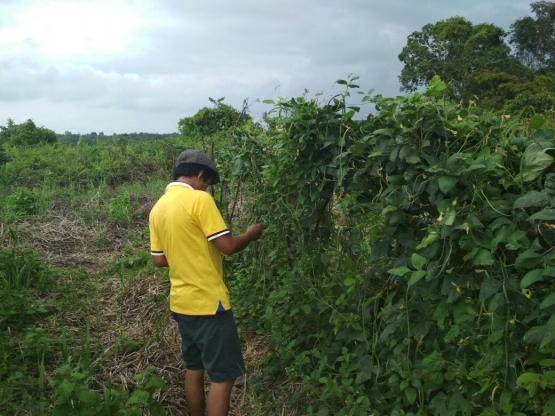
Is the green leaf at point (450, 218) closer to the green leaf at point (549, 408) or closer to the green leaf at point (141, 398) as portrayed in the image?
the green leaf at point (549, 408)

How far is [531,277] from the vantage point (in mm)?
1678

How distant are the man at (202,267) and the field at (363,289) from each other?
32 cm

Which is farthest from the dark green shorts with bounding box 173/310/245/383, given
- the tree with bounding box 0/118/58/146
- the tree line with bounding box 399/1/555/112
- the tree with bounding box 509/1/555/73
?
the tree with bounding box 509/1/555/73

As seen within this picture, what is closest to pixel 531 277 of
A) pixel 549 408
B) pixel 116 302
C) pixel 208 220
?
pixel 549 408

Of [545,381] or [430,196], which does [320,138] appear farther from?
[545,381]

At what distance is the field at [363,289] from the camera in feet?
6.02

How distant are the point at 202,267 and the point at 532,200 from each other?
64.4 inches

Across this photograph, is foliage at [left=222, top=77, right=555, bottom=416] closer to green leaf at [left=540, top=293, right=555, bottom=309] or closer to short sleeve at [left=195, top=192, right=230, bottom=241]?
green leaf at [left=540, top=293, right=555, bottom=309]

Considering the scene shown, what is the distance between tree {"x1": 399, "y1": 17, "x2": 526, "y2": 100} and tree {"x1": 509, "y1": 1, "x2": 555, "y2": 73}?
160 cm

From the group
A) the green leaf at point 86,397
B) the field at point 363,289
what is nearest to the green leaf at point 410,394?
the field at point 363,289

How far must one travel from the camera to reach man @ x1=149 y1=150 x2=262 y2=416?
109 inches

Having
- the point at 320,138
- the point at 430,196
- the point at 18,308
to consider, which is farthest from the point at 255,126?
the point at 18,308

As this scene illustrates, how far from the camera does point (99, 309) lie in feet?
15.7

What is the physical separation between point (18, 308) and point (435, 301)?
3430mm
